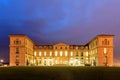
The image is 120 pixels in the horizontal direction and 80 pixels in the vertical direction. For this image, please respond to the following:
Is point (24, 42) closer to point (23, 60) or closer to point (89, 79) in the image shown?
point (23, 60)

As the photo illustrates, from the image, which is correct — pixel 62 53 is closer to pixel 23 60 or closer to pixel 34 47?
pixel 34 47

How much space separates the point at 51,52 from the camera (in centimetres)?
14500

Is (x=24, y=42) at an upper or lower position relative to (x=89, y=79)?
upper

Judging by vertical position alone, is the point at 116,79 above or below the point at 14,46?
below

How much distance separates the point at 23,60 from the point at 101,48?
31099mm

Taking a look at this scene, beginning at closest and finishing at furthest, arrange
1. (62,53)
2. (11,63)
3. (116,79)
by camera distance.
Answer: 1. (116,79)
2. (11,63)
3. (62,53)

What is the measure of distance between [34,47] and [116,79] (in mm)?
112319

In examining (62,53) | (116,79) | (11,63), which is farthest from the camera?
(62,53)

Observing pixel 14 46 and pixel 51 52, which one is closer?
pixel 14 46

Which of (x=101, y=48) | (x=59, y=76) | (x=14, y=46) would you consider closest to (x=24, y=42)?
(x=14, y=46)

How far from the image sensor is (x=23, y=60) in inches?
4424

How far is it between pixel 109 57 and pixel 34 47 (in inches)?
1908

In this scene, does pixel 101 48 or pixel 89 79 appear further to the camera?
pixel 101 48

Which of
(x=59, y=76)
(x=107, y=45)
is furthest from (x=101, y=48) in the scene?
(x=59, y=76)
